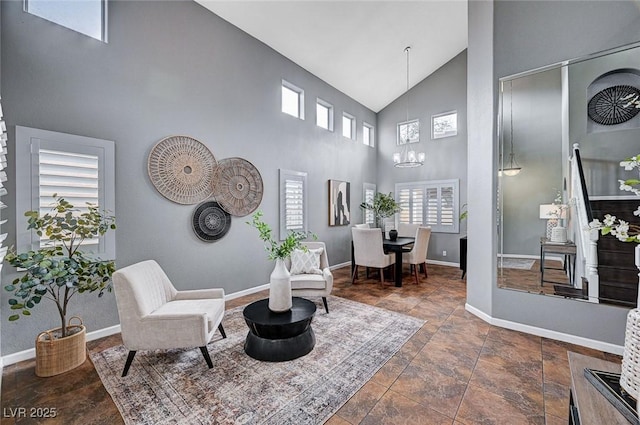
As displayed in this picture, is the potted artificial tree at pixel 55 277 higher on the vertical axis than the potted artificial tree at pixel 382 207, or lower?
lower

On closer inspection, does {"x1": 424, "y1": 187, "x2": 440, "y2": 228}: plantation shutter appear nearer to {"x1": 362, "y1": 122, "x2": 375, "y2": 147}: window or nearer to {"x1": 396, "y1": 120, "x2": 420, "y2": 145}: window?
{"x1": 396, "y1": 120, "x2": 420, "y2": 145}: window

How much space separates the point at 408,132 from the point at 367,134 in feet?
3.57

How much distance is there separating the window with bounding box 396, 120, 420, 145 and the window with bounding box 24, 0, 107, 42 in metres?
6.26

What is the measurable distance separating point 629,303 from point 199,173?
4899mm

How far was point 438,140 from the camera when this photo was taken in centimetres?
665

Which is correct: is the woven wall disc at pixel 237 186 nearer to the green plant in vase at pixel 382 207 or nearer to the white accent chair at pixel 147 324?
the white accent chair at pixel 147 324

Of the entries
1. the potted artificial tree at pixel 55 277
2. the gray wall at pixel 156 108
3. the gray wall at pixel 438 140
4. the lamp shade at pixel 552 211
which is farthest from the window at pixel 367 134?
the potted artificial tree at pixel 55 277

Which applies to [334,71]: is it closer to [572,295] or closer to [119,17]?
[119,17]

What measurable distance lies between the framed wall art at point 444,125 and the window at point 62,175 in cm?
649

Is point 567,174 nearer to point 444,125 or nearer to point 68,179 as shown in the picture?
point 444,125

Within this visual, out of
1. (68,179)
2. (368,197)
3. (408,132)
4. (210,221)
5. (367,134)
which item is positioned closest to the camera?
(68,179)

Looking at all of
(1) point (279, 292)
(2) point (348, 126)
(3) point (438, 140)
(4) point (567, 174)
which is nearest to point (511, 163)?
(4) point (567, 174)

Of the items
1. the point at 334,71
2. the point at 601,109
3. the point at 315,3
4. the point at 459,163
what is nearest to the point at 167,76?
the point at 315,3

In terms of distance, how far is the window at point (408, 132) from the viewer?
23.0 ft
